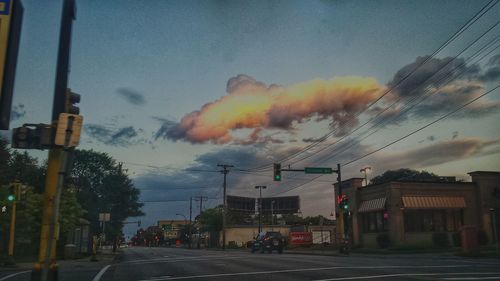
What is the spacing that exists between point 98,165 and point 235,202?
1617 inches

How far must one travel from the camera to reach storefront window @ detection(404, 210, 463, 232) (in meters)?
41.5

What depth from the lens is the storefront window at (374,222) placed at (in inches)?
1678

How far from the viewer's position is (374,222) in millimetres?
44344

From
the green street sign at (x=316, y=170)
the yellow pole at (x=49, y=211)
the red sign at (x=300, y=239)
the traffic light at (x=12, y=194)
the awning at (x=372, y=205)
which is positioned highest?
the green street sign at (x=316, y=170)

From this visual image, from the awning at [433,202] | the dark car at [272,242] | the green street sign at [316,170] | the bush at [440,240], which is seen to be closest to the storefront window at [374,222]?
the awning at [433,202]

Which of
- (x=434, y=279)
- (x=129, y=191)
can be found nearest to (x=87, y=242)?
(x=129, y=191)

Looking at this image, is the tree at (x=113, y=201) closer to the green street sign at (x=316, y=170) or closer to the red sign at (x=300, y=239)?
the red sign at (x=300, y=239)

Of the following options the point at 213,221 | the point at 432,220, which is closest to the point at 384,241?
the point at 432,220

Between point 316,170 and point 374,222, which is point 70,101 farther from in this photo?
point 374,222

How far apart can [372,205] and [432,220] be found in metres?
5.68

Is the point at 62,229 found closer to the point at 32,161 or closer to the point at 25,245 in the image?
the point at 25,245

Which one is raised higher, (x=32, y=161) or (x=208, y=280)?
(x=32, y=161)

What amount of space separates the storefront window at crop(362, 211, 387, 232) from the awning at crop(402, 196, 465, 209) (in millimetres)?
2898

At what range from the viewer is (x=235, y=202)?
10625 centimetres
